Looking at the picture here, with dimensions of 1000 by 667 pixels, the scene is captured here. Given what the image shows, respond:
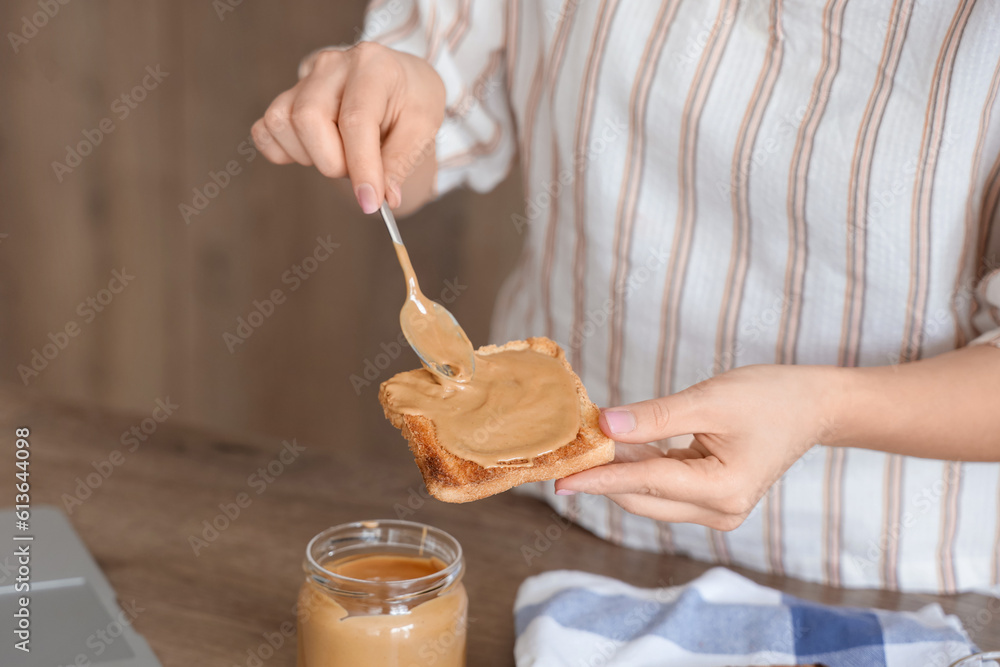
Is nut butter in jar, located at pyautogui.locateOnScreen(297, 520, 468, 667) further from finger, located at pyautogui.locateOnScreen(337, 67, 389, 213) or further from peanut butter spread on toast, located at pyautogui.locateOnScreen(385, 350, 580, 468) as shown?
finger, located at pyautogui.locateOnScreen(337, 67, 389, 213)

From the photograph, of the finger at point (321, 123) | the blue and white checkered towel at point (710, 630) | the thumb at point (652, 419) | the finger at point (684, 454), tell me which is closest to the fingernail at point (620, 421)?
the thumb at point (652, 419)

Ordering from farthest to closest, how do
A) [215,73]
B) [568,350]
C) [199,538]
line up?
[215,73], [568,350], [199,538]

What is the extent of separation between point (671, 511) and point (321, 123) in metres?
0.57

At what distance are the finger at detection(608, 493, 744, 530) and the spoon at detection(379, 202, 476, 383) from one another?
0.22 m

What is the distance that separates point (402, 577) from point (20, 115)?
2.44 m

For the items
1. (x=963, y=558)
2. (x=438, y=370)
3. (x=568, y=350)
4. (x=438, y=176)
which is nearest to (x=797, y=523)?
(x=963, y=558)

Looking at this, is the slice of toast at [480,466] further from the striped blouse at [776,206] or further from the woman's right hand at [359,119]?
the striped blouse at [776,206]

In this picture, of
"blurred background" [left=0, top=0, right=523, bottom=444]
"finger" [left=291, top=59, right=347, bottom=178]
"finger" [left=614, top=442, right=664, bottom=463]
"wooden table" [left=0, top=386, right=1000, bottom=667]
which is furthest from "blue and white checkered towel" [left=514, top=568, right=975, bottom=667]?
"blurred background" [left=0, top=0, right=523, bottom=444]

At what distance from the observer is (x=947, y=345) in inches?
49.6

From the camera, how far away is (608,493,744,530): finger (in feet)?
3.15

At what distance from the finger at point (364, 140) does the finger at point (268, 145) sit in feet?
0.32

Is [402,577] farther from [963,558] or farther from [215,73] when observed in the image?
[215,73]

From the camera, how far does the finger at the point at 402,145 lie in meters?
1.09

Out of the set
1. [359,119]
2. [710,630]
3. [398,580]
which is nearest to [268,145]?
[359,119]
